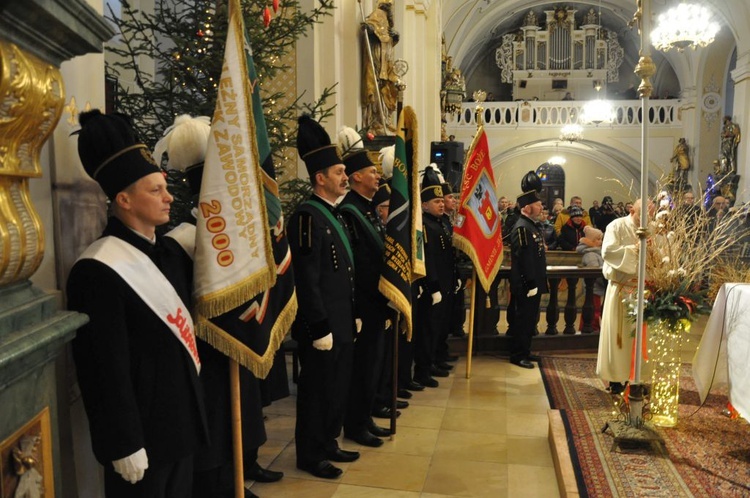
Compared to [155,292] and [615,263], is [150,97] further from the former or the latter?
[615,263]

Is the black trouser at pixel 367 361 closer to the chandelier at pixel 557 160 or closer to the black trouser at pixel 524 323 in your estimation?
the black trouser at pixel 524 323

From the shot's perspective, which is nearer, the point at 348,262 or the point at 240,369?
the point at 240,369

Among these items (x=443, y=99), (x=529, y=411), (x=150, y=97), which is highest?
(x=443, y=99)

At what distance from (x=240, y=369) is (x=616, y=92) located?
25.7 metres

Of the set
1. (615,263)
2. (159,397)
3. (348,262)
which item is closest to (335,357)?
(348,262)

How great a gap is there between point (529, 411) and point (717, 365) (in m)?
1.32

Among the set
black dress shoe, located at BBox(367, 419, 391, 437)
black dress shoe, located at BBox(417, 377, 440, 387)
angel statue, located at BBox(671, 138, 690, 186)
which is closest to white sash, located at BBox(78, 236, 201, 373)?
black dress shoe, located at BBox(367, 419, 391, 437)

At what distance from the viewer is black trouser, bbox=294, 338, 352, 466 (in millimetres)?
3436

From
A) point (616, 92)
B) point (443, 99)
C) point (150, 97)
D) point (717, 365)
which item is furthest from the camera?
point (616, 92)

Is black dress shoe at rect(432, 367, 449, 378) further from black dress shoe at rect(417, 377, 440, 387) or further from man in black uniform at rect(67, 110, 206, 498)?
man in black uniform at rect(67, 110, 206, 498)

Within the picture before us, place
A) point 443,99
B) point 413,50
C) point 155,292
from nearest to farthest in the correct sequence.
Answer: point 155,292
point 413,50
point 443,99

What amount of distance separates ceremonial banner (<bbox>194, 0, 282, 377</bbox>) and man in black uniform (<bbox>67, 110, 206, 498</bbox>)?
0.52ft

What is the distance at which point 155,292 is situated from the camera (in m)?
1.99

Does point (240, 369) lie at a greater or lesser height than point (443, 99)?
lesser
